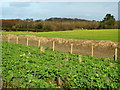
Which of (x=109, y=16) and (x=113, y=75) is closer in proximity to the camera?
(x=113, y=75)

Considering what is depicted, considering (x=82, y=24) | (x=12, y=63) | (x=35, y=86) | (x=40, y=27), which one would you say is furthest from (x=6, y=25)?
(x=35, y=86)

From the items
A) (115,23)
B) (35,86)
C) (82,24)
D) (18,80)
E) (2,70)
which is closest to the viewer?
(35,86)

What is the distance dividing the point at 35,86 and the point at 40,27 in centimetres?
5327

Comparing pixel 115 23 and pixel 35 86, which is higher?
pixel 115 23

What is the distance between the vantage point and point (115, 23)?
202 ft

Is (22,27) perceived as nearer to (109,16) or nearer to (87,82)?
(109,16)

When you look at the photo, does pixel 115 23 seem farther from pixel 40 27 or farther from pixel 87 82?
pixel 87 82

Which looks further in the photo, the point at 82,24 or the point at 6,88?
the point at 82,24

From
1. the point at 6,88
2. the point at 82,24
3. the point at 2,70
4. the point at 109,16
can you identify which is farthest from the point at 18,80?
the point at 109,16

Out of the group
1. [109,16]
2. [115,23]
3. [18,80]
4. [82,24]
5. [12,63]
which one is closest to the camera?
[18,80]

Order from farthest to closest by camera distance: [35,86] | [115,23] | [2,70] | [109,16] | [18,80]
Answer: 1. [109,16]
2. [115,23]
3. [2,70]
4. [18,80]
5. [35,86]

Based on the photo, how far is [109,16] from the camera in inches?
2926

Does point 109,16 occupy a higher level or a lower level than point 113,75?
higher

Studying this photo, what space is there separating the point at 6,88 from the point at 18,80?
610mm
